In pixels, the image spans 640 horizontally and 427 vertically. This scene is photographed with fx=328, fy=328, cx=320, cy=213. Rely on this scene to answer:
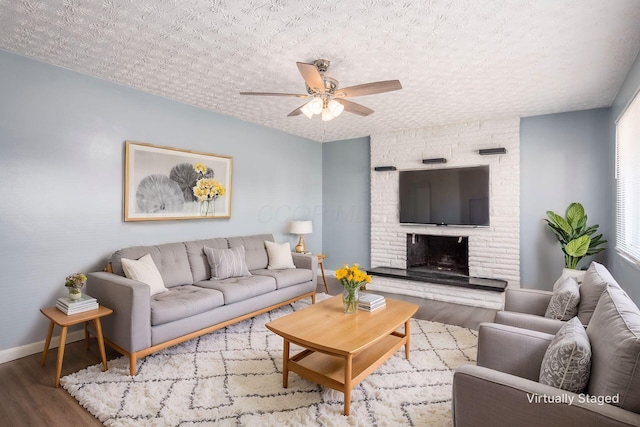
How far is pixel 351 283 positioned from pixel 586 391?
1.60 meters

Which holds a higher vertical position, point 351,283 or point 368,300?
point 351,283

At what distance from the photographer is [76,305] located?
8.52ft

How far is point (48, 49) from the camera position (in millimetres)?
2682

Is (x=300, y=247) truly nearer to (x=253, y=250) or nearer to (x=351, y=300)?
(x=253, y=250)

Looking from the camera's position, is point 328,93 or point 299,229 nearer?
point 328,93

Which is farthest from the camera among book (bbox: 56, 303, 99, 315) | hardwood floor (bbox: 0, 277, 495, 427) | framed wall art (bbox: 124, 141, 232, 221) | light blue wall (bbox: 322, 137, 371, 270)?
light blue wall (bbox: 322, 137, 371, 270)

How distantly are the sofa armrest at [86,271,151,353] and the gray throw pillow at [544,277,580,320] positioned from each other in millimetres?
3019

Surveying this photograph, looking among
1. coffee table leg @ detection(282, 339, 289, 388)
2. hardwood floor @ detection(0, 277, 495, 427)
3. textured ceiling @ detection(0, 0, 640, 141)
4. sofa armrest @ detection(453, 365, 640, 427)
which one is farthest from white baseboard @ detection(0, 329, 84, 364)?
sofa armrest @ detection(453, 365, 640, 427)

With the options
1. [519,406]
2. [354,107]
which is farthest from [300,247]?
[519,406]

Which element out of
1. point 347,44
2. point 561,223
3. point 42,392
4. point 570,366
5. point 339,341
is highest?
point 347,44

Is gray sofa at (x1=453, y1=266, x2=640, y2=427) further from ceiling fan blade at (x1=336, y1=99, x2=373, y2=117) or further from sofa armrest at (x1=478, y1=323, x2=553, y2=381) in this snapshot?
ceiling fan blade at (x1=336, y1=99, x2=373, y2=117)

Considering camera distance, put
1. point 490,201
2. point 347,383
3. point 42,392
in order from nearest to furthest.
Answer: point 347,383
point 42,392
point 490,201

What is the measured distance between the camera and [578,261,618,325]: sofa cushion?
202 centimetres

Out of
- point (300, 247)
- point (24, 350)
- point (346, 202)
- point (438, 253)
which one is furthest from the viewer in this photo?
point (346, 202)
